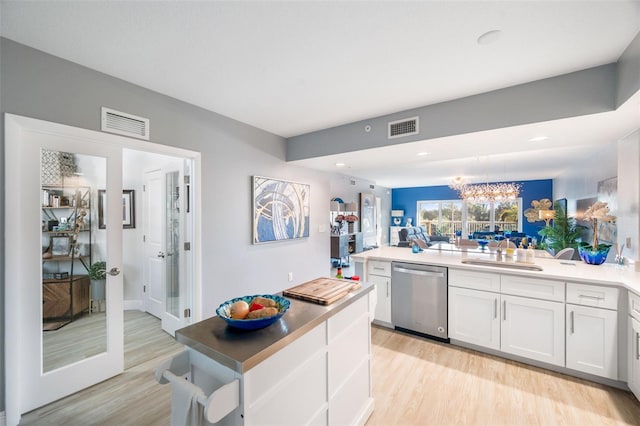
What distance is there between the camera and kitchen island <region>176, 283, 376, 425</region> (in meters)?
1.01

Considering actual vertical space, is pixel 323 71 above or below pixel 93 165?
above

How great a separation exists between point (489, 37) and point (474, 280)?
7.02 ft

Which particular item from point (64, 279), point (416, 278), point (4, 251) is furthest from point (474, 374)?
point (4, 251)

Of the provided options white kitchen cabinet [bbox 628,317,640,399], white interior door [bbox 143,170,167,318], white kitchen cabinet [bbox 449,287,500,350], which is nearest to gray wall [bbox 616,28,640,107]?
white kitchen cabinet [bbox 628,317,640,399]

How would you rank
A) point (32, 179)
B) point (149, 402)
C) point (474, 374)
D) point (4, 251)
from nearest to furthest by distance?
point (4, 251) → point (32, 179) → point (149, 402) → point (474, 374)

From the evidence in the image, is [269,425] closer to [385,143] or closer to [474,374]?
[474,374]

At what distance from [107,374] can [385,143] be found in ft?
11.2

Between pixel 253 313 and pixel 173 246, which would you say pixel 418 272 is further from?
pixel 173 246

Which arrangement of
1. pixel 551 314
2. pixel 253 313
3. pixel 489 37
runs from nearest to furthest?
pixel 253 313
pixel 489 37
pixel 551 314

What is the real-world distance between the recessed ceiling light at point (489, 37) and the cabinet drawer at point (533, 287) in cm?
203

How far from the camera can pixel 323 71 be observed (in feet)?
6.79

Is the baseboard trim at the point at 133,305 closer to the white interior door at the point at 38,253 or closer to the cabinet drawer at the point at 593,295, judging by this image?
the white interior door at the point at 38,253

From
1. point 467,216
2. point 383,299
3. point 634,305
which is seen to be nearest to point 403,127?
point 383,299

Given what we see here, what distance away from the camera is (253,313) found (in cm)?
119
